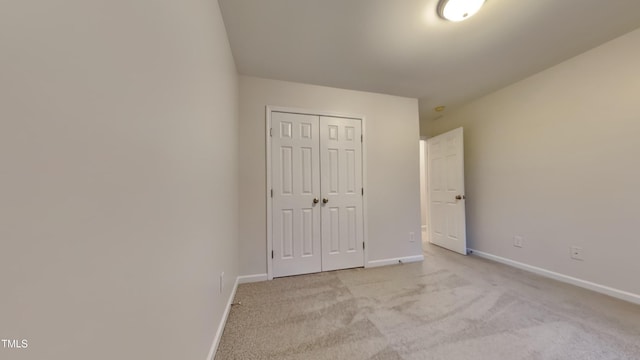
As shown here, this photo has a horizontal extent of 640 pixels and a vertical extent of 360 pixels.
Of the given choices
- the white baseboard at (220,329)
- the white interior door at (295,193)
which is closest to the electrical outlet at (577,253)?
the white interior door at (295,193)

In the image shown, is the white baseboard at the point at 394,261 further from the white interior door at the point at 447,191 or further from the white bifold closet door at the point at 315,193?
the white interior door at the point at 447,191

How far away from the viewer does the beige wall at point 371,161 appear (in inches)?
94.3

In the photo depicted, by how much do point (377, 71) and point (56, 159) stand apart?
253 centimetres

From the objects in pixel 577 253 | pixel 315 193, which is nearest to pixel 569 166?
pixel 577 253

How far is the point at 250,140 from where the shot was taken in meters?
2.41

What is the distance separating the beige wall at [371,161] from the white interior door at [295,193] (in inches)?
5.6

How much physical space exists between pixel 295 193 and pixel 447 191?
8.15 feet

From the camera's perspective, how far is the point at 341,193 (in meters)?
2.69

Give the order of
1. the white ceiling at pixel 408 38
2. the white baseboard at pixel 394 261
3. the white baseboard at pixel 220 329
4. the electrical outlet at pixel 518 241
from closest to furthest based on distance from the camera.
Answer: the white baseboard at pixel 220 329
the white ceiling at pixel 408 38
the electrical outlet at pixel 518 241
the white baseboard at pixel 394 261

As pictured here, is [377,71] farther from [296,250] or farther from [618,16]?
[296,250]

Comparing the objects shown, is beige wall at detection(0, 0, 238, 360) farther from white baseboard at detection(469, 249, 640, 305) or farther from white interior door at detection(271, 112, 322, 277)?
white baseboard at detection(469, 249, 640, 305)

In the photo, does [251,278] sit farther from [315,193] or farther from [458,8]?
[458,8]

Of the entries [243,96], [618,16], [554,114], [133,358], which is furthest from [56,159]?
[554,114]

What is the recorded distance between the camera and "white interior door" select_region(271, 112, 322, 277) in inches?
97.3
